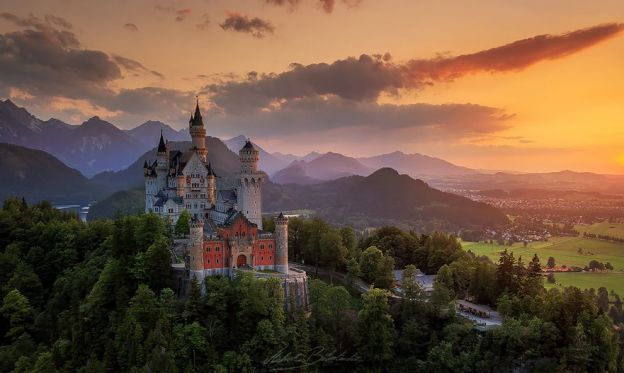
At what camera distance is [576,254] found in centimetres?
12088

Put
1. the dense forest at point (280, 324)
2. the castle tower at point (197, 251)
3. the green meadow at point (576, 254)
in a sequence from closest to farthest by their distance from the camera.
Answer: the dense forest at point (280, 324) < the castle tower at point (197, 251) < the green meadow at point (576, 254)

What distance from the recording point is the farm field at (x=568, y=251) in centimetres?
11388

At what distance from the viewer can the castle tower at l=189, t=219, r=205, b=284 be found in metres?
60.6

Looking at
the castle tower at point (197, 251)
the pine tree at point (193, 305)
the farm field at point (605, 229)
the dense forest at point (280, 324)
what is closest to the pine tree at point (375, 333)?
the dense forest at point (280, 324)

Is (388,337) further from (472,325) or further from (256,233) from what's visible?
(256,233)

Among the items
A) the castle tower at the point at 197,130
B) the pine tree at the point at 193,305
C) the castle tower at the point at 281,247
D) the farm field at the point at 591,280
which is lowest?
the farm field at the point at 591,280

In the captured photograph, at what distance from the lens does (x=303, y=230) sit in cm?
8312

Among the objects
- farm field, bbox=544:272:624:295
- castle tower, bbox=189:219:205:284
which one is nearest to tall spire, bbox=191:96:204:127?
castle tower, bbox=189:219:205:284

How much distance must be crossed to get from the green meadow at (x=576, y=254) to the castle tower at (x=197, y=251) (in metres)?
68.5

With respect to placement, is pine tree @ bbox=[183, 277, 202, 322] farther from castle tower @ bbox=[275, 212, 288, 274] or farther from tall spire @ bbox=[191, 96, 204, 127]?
tall spire @ bbox=[191, 96, 204, 127]

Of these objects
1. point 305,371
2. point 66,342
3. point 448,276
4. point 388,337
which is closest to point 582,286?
point 448,276

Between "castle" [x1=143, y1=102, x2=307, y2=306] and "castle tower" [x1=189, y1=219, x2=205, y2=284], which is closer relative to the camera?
"castle tower" [x1=189, y1=219, x2=205, y2=284]

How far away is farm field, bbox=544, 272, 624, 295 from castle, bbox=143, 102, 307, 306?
187ft

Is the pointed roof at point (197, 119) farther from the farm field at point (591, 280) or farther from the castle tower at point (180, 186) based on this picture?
the farm field at point (591, 280)
